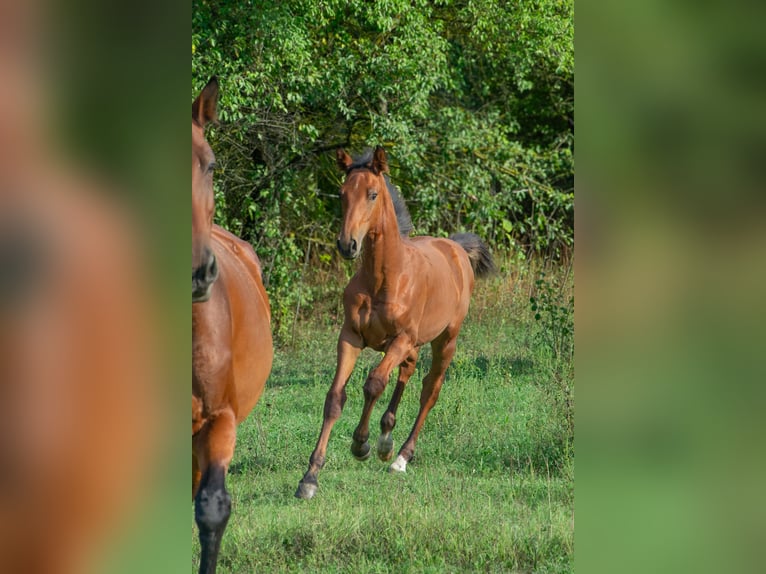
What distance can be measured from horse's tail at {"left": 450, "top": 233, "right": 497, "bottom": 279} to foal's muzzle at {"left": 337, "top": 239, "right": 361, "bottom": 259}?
2.33 metres

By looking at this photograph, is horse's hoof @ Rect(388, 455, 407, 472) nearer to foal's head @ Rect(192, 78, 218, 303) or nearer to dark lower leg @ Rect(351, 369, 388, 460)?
dark lower leg @ Rect(351, 369, 388, 460)

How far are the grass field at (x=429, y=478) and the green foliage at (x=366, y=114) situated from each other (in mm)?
2073

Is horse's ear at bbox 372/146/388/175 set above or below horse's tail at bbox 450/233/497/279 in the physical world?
above

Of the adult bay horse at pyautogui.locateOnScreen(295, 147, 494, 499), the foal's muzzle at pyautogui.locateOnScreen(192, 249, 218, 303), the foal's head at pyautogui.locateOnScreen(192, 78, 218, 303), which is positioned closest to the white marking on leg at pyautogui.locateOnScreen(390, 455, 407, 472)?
the adult bay horse at pyautogui.locateOnScreen(295, 147, 494, 499)

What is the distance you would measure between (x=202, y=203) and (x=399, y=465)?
436 cm

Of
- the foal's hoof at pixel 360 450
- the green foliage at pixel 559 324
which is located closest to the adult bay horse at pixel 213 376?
the foal's hoof at pixel 360 450

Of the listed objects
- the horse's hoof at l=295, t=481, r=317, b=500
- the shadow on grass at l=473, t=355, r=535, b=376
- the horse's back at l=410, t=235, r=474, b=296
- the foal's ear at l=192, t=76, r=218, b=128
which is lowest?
the shadow on grass at l=473, t=355, r=535, b=376
